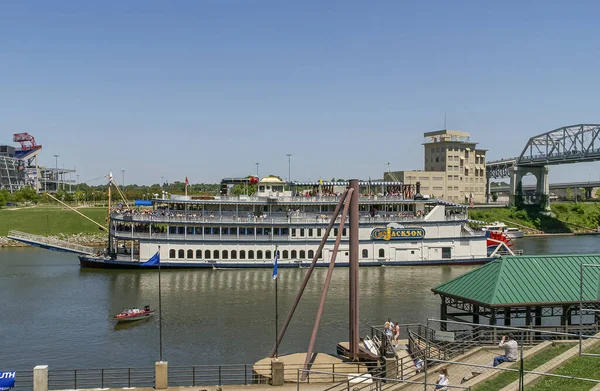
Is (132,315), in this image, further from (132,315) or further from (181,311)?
(181,311)

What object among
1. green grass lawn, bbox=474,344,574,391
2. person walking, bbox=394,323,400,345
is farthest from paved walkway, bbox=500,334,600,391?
person walking, bbox=394,323,400,345

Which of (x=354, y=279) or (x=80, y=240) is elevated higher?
(x=354, y=279)

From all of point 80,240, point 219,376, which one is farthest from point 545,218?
point 219,376

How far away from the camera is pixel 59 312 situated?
40.2 meters

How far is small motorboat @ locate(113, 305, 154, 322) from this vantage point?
37562 mm

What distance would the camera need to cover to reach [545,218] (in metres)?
121

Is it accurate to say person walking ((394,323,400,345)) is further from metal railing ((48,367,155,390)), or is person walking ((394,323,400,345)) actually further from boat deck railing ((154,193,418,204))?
boat deck railing ((154,193,418,204))

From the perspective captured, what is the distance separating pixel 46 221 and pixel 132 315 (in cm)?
7144

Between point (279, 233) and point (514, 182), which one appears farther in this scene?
point (514, 182)

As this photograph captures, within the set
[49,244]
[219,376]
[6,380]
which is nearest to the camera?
[6,380]

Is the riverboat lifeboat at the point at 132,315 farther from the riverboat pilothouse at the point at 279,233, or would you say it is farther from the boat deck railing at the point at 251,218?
the boat deck railing at the point at 251,218

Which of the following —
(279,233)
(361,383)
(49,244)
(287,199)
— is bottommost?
(361,383)

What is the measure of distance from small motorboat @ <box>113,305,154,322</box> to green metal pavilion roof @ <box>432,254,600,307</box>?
20869mm

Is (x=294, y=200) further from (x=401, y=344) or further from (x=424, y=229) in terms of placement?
(x=401, y=344)
